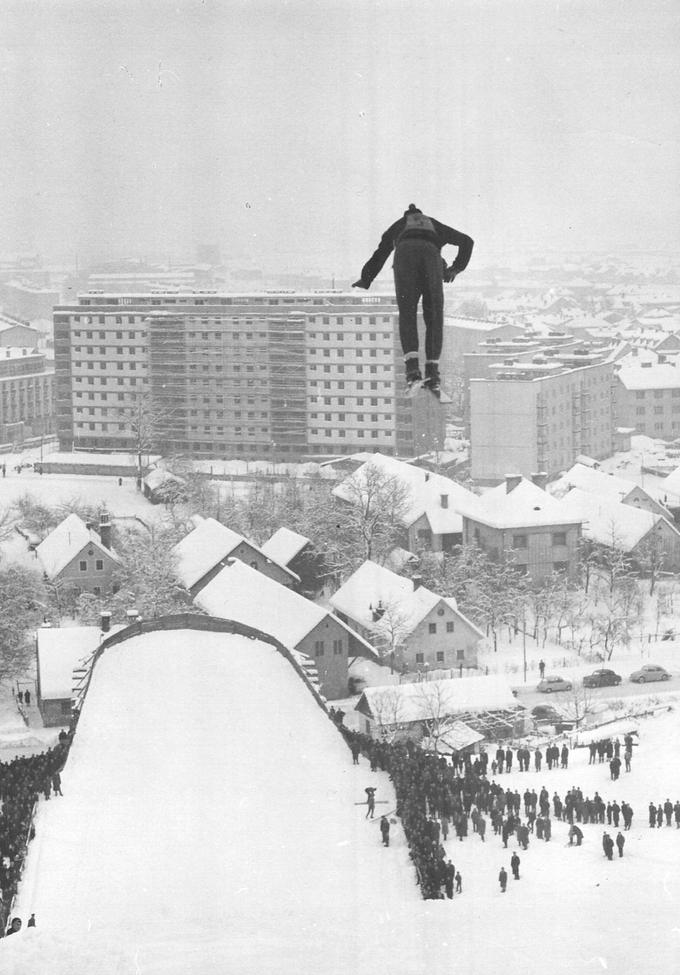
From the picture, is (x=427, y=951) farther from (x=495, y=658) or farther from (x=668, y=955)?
(x=495, y=658)

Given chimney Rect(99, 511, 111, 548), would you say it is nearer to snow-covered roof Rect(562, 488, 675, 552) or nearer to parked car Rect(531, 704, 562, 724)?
snow-covered roof Rect(562, 488, 675, 552)

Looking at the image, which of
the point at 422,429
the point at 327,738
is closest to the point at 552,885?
the point at 327,738

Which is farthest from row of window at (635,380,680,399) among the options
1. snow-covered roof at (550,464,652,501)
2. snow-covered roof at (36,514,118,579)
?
snow-covered roof at (36,514,118,579)

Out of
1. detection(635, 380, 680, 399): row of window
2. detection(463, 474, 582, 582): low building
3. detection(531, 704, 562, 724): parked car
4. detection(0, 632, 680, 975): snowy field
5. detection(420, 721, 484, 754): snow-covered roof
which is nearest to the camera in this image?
detection(0, 632, 680, 975): snowy field

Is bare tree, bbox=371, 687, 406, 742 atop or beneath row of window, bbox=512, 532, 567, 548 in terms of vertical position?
beneath

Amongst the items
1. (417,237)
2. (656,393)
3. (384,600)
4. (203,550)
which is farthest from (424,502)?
(417,237)

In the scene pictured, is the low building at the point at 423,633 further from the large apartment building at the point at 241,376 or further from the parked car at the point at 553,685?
the large apartment building at the point at 241,376
